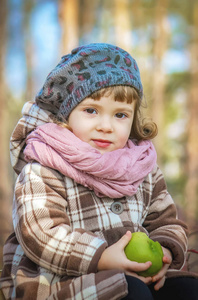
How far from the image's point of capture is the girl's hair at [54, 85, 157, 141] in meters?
2.14

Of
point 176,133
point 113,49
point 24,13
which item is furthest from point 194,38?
point 113,49

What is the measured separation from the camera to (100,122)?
84.1 inches

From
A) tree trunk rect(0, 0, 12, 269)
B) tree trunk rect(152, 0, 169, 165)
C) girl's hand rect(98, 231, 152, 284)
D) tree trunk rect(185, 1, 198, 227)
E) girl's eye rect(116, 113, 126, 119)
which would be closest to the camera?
girl's hand rect(98, 231, 152, 284)

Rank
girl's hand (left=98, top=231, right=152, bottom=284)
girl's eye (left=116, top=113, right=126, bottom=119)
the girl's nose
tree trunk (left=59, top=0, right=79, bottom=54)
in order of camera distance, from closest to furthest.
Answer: girl's hand (left=98, top=231, right=152, bottom=284), the girl's nose, girl's eye (left=116, top=113, right=126, bottom=119), tree trunk (left=59, top=0, right=79, bottom=54)

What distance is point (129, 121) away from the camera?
2268mm

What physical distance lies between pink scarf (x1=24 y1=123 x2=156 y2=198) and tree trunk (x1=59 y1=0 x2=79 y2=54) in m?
9.01

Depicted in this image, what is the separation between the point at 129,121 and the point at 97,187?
1.42 feet

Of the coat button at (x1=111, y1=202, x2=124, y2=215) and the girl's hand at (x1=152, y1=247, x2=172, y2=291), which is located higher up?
the coat button at (x1=111, y1=202, x2=124, y2=215)

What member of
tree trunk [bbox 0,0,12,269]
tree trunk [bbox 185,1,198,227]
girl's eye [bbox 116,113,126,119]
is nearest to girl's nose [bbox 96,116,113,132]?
girl's eye [bbox 116,113,126,119]

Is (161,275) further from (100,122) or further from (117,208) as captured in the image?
(100,122)

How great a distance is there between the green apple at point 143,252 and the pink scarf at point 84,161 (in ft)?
1.03

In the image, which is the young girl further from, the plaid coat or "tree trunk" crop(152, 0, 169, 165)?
"tree trunk" crop(152, 0, 169, 165)

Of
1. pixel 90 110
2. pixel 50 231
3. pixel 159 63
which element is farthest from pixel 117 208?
pixel 159 63

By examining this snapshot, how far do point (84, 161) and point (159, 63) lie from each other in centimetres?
1210
